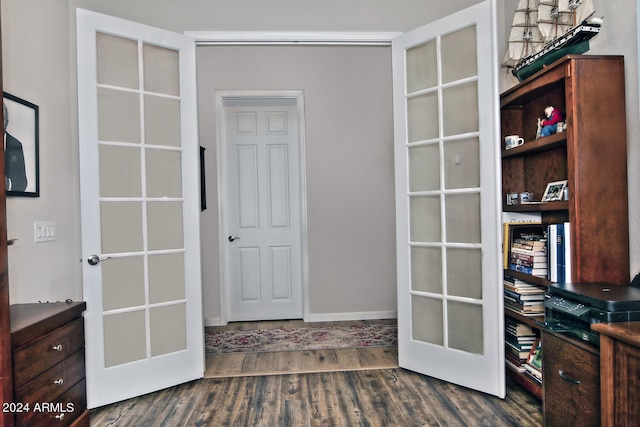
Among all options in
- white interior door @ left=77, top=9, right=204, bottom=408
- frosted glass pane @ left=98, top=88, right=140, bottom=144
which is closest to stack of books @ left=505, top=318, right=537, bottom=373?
white interior door @ left=77, top=9, right=204, bottom=408

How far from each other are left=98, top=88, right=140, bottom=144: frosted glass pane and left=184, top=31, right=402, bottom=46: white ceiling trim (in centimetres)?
74

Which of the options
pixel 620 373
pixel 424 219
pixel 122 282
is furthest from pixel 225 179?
pixel 620 373

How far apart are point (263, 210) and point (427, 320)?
93.0 inches

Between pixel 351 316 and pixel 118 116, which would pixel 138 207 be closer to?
pixel 118 116

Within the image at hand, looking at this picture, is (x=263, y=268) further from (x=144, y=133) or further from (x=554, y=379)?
(x=554, y=379)

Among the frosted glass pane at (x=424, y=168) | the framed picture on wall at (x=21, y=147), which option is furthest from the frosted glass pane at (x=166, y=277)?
the frosted glass pane at (x=424, y=168)

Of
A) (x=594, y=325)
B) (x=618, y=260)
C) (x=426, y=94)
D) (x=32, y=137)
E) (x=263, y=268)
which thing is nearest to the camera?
(x=594, y=325)

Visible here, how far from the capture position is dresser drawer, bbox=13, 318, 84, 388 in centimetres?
162

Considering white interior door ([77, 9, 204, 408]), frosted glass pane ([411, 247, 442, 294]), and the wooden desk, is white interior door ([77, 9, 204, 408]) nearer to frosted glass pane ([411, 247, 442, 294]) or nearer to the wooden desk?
frosted glass pane ([411, 247, 442, 294])

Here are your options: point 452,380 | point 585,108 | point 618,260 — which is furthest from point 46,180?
point 618,260

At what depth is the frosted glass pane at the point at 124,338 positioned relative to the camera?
251 centimetres

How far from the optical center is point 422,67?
284 cm

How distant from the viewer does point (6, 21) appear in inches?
85.7

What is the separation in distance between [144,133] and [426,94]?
188 centimetres
